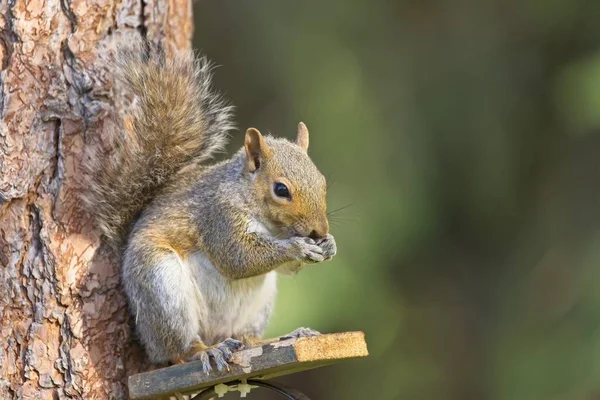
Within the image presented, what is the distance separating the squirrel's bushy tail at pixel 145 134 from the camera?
2.80 meters

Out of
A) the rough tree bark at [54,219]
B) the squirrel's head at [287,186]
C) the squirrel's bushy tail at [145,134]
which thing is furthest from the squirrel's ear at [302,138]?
the rough tree bark at [54,219]

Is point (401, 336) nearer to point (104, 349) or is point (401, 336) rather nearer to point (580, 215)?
point (580, 215)

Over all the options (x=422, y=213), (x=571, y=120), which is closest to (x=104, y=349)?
(x=422, y=213)

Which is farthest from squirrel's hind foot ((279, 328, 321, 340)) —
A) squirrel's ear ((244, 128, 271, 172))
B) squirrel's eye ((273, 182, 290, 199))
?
squirrel's ear ((244, 128, 271, 172))

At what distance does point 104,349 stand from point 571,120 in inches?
98.1

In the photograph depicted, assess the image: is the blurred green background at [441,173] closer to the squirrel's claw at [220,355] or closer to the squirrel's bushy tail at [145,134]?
the squirrel's bushy tail at [145,134]

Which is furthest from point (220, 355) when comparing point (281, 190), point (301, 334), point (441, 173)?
point (441, 173)

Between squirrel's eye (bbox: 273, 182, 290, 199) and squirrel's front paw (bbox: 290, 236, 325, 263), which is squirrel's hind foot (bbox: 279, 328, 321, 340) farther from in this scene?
squirrel's eye (bbox: 273, 182, 290, 199)

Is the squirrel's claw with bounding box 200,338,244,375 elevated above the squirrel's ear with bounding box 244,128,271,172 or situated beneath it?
situated beneath

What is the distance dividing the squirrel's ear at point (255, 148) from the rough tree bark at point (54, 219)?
1.48 ft

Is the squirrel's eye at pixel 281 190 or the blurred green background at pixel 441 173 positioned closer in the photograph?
the squirrel's eye at pixel 281 190

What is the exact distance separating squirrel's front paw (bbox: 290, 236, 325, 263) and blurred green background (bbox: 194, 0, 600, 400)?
5.00 ft

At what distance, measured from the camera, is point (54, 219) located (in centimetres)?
272

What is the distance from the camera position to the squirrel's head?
8.53 feet
